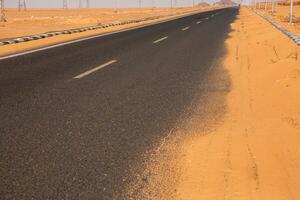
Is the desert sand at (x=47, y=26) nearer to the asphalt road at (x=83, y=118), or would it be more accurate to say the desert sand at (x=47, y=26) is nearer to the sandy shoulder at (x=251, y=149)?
the asphalt road at (x=83, y=118)

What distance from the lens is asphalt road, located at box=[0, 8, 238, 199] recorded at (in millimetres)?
3727

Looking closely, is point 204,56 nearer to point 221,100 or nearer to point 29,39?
point 221,100

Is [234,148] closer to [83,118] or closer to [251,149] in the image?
[251,149]

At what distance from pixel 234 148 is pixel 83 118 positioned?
213 cm

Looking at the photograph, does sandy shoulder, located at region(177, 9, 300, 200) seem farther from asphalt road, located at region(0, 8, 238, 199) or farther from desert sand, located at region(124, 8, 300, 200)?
asphalt road, located at region(0, 8, 238, 199)

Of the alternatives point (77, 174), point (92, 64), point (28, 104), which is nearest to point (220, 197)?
point (77, 174)

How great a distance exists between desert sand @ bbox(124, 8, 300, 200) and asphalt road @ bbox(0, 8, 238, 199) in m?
0.28

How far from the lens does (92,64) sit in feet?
33.3

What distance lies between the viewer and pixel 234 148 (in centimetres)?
467

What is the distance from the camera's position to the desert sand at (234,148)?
11.8 ft

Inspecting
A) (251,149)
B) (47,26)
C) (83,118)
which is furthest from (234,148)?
(47,26)

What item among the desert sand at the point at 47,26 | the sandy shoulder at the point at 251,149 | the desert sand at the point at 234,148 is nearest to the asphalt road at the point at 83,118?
the desert sand at the point at 234,148

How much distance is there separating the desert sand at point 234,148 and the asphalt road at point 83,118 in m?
0.28

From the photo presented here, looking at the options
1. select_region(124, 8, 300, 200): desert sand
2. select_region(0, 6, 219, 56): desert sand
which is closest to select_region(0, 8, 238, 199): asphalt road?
select_region(124, 8, 300, 200): desert sand
